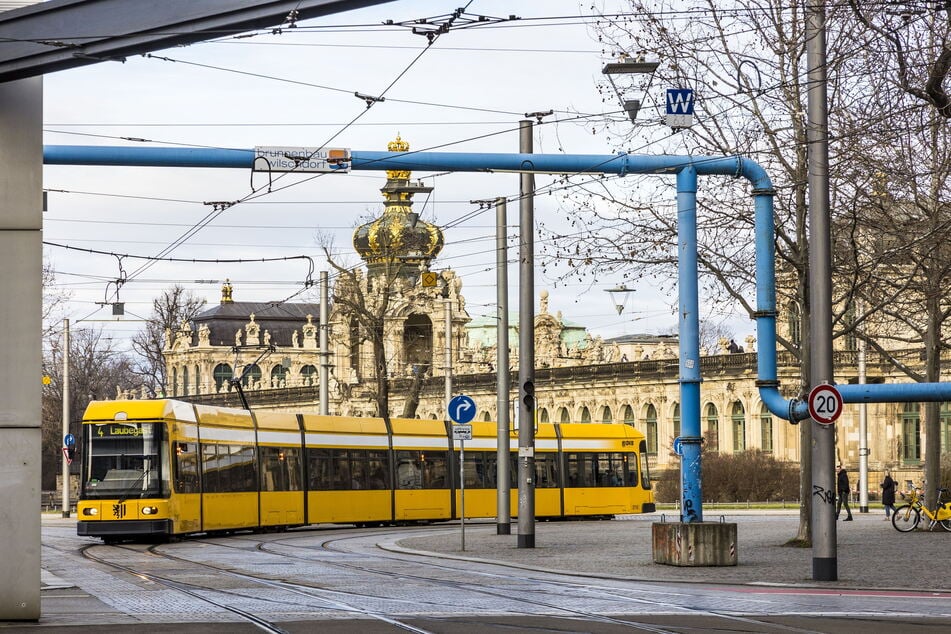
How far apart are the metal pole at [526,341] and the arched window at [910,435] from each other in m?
46.9

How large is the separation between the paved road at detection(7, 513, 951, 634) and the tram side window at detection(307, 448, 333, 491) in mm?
6422

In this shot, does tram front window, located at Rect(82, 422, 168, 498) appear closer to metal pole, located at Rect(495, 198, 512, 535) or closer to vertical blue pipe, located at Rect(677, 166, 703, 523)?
metal pole, located at Rect(495, 198, 512, 535)

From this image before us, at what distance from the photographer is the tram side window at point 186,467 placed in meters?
34.5

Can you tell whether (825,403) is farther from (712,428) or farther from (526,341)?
(712,428)

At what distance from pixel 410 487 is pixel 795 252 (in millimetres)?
17660

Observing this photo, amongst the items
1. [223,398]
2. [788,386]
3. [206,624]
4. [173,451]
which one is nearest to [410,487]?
[173,451]

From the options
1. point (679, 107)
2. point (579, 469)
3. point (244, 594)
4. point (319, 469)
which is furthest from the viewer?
point (579, 469)

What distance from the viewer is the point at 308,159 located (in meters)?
24.2

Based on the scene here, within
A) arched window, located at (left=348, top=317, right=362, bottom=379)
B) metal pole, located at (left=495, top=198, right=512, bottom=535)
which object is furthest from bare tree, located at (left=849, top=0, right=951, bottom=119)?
arched window, located at (left=348, top=317, right=362, bottom=379)

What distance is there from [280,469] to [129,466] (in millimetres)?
6596

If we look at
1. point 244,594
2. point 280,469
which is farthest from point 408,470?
point 244,594

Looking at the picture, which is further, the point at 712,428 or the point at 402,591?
the point at 712,428

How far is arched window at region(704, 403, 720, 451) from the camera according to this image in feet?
263

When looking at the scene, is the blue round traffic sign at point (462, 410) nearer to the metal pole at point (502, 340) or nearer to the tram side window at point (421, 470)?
the metal pole at point (502, 340)
